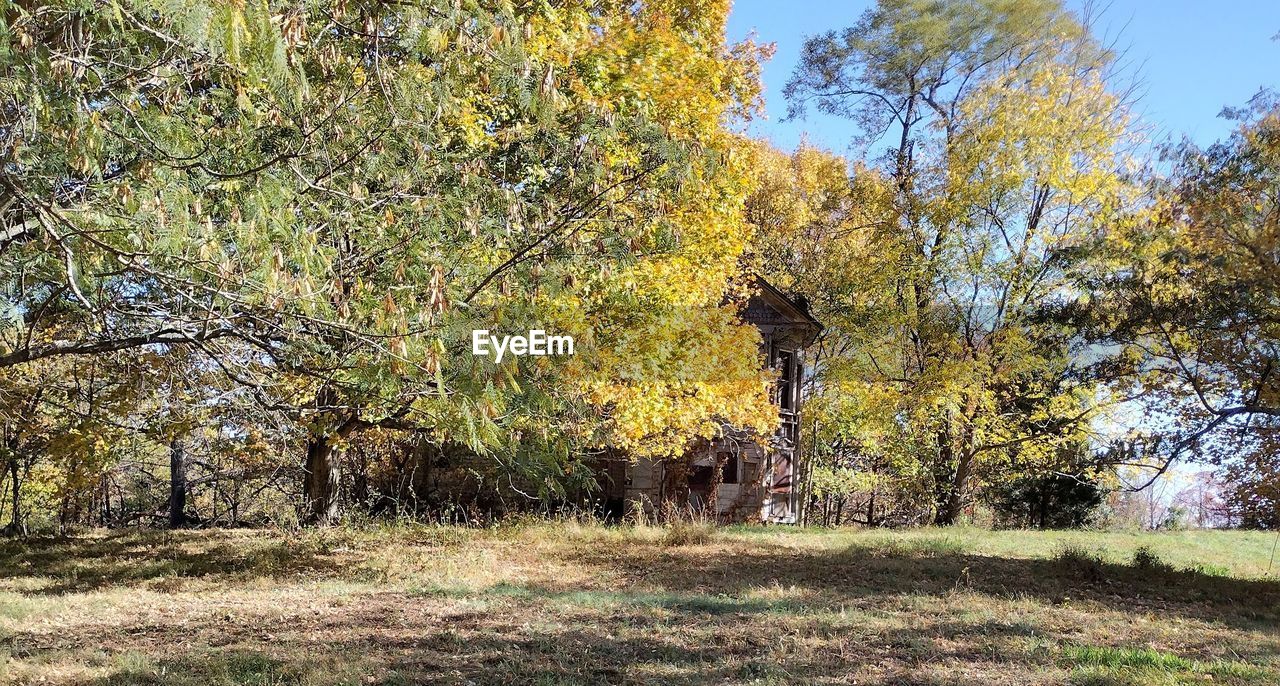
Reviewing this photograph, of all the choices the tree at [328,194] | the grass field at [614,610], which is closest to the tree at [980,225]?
the grass field at [614,610]

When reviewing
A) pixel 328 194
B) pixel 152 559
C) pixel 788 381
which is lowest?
pixel 152 559

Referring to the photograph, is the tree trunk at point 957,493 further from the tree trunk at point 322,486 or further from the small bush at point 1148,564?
the tree trunk at point 322,486

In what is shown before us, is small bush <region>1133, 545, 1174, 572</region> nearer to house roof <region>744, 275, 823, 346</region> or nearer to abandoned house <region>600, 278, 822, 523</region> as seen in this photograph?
abandoned house <region>600, 278, 822, 523</region>

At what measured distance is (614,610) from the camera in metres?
7.99

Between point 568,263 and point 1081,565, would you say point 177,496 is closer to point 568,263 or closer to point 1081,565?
point 568,263

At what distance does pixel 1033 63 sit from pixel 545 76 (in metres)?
19.7

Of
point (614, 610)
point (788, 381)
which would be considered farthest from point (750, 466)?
point (614, 610)

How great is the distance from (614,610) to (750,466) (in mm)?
13300

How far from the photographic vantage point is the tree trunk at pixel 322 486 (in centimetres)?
1391

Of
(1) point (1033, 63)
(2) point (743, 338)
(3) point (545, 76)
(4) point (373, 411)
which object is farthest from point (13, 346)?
(1) point (1033, 63)

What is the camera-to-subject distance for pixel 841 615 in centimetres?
776

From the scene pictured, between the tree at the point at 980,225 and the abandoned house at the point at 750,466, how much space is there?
1334 mm

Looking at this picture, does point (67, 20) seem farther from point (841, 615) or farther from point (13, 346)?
point (841, 615)

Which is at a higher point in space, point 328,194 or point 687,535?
point 328,194
